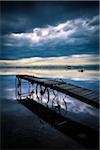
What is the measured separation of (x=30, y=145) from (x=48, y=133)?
1.10 m

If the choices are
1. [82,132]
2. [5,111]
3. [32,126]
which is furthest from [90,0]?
[5,111]

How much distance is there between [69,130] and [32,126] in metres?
1.89

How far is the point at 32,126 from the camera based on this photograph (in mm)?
7191

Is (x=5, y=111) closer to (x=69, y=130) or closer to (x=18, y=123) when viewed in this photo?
(x=18, y=123)

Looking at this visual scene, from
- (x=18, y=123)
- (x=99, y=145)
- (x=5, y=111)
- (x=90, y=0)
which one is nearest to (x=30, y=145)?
(x=18, y=123)

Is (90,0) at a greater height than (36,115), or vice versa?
(90,0)

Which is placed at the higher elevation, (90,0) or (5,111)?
(90,0)

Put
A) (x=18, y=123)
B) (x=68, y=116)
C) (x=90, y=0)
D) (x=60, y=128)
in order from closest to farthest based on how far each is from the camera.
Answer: (x=90, y=0) → (x=60, y=128) → (x=18, y=123) → (x=68, y=116)

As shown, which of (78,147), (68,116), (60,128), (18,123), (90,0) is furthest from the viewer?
(68,116)

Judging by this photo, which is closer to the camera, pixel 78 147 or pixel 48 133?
pixel 78 147

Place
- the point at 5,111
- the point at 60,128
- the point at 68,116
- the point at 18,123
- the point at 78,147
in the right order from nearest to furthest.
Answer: the point at 78,147, the point at 60,128, the point at 18,123, the point at 68,116, the point at 5,111

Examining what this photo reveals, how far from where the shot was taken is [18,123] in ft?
24.6

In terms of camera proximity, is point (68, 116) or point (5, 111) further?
point (5, 111)

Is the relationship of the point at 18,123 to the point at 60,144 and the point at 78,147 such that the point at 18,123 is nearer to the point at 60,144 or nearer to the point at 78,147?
the point at 60,144
